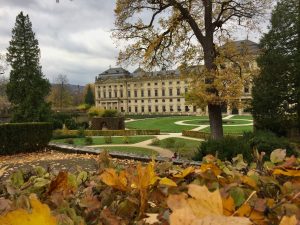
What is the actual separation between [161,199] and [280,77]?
2696cm

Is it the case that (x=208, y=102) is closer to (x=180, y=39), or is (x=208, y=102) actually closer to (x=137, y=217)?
(x=180, y=39)

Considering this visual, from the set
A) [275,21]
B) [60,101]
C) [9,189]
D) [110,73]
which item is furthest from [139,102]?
[9,189]

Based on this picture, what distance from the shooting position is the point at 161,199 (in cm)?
142

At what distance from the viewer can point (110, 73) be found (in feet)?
374

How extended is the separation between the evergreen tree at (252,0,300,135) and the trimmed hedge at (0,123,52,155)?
14.9m

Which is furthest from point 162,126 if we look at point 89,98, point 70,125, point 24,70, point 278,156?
point 89,98

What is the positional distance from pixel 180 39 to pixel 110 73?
9571cm

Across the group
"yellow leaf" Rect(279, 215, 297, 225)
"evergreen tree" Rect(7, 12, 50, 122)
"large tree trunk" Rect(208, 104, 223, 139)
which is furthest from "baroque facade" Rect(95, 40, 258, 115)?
"yellow leaf" Rect(279, 215, 297, 225)

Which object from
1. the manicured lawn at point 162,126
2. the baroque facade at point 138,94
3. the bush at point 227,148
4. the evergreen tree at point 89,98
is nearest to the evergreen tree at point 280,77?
the bush at point 227,148

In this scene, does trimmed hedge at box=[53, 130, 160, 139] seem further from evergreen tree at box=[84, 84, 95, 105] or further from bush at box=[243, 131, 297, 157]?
evergreen tree at box=[84, 84, 95, 105]

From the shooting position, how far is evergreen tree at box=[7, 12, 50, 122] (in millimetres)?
45906

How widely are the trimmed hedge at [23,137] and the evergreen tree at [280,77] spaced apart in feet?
48.8

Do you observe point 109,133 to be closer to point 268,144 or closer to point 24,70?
point 24,70

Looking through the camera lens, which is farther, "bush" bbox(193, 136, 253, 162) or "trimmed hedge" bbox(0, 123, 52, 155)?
"trimmed hedge" bbox(0, 123, 52, 155)
